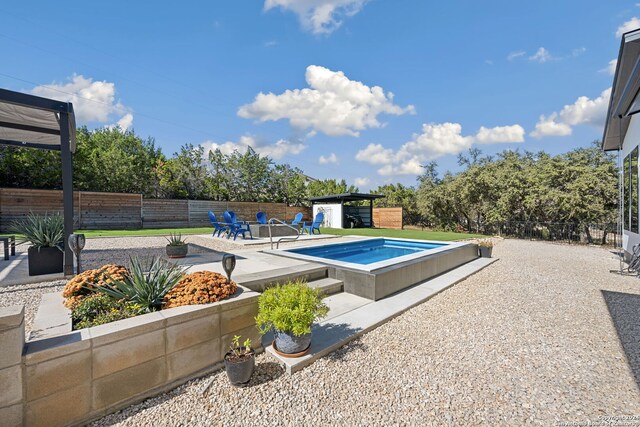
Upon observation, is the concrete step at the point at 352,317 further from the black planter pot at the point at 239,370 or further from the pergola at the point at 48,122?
the pergola at the point at 48,122

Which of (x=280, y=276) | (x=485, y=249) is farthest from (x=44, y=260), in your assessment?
(x=485, y=249)

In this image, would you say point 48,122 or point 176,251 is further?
point 176,251

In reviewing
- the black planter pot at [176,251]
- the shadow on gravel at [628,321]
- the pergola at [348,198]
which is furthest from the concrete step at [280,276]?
the pergola at [348,198]

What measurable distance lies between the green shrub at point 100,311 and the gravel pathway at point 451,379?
702 millimetres

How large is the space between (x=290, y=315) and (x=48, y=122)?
605cm

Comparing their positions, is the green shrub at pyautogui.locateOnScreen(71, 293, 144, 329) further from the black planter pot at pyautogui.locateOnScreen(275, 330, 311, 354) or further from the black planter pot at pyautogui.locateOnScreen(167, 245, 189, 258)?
the black planter pot at pyautogui.locateOnScreen(167, 245, 189, 258)

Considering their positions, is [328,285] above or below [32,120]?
below

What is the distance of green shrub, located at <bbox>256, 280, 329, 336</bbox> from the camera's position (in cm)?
246

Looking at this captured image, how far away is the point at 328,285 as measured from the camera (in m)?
4.53

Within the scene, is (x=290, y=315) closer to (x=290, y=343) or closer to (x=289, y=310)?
(x=289, y=310)

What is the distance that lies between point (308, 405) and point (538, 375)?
2.05 meters

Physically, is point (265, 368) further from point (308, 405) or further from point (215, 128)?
point (215, 128)

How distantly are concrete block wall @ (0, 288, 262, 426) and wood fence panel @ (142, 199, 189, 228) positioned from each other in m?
16.6

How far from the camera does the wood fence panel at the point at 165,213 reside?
53.9ft
